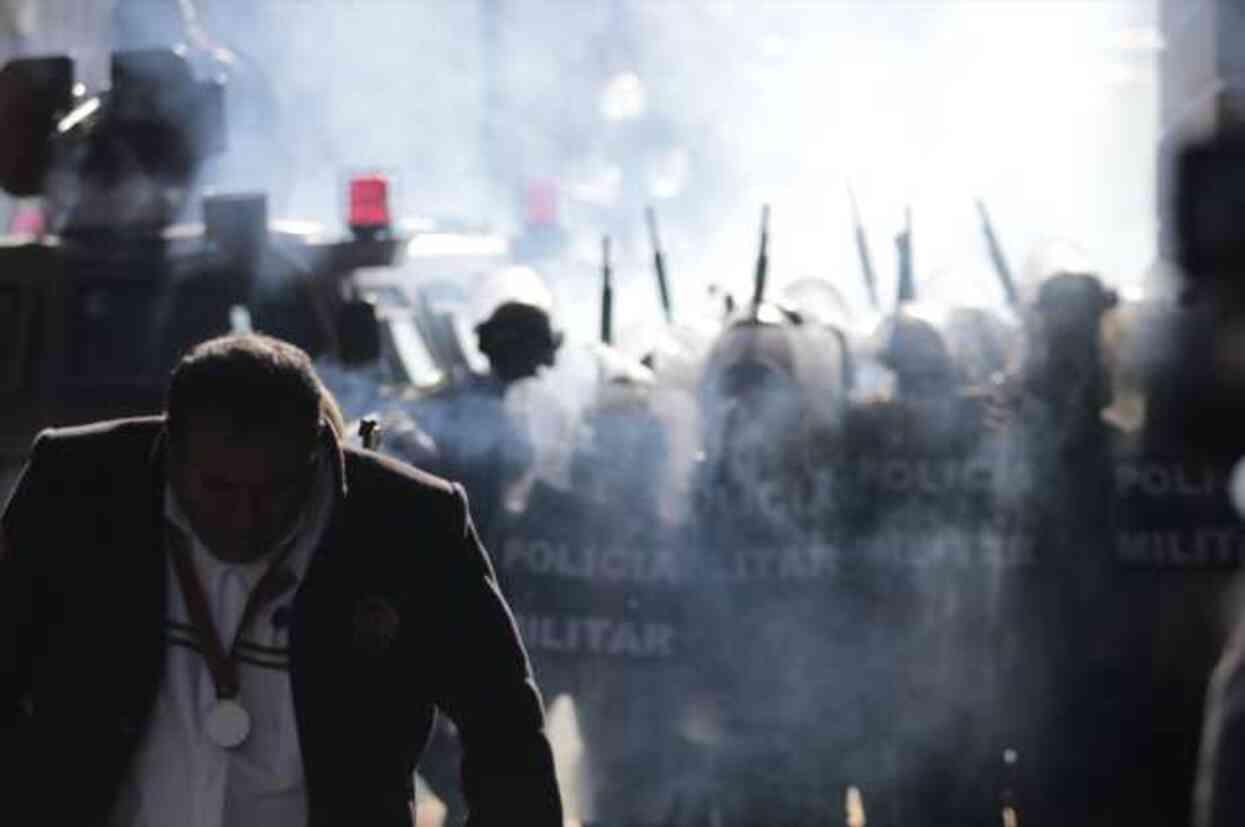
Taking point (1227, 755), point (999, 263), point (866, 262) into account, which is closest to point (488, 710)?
point (1227, 755)

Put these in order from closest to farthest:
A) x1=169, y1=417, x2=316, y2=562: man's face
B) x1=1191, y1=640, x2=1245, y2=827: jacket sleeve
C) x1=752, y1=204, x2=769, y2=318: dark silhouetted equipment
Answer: x1=1191, y1=640, x2=1245, y2=827: jacket sleeve, x1=169, y1=417, x2=316, y2=562: man's face, x1=752, y1=204, x2=769, y2=318: dark silhouetted equipment

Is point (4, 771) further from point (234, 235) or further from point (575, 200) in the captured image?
point (575, 200)

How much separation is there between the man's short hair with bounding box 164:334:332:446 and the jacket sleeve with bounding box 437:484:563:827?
40cm

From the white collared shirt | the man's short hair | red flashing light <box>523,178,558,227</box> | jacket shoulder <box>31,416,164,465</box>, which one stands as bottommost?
the white collared shirt

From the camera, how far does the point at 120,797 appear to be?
3453 millimetres

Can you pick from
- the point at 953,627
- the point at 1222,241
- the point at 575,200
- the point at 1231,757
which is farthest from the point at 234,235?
the point at 575,200

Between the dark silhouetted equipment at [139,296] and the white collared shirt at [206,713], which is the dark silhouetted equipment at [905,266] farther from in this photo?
the white collared shirt at [206,713]

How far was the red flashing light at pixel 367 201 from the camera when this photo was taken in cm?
863

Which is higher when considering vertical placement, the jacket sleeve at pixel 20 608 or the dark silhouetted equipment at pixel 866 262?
the dark silhouetted equipment at pixel 866 262

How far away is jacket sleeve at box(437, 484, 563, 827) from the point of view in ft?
11.8

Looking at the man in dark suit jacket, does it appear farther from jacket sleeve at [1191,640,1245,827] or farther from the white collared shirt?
jacket sleeve at [1191,640,1245,827]

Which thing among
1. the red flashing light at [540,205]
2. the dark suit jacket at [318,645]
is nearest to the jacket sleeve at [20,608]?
the dark suit jacket at [318,645]

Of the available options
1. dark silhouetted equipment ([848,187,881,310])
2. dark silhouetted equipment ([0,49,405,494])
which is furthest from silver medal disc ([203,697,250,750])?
dark silhouetted equipment ([848,187,881,310])

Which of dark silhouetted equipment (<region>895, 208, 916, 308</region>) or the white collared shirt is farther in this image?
dark silhouetted equipment (<region>895, 208, 916, 308</region>)
